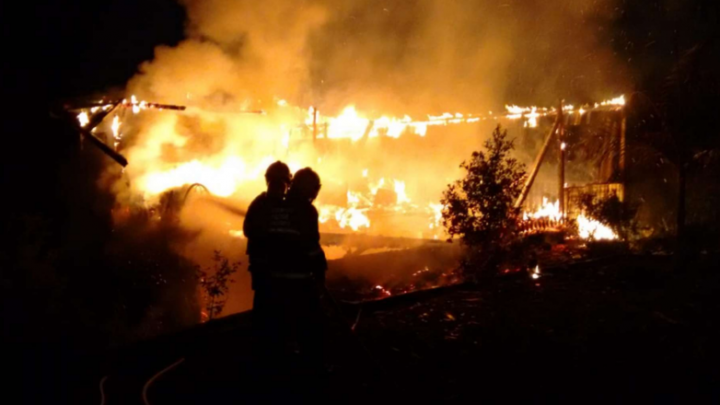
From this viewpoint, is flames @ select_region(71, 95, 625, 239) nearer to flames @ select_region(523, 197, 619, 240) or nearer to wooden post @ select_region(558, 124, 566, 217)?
flames @ select_region(523, 197, 619, 240)

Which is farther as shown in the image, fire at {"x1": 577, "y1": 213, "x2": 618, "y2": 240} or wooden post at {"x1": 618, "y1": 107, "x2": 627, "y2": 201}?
wooden post at {"x1": 618, "y1": 107, "x2": 627, "y2": 201}

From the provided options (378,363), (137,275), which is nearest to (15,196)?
(137,275)

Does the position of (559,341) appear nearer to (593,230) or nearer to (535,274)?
(535,274)

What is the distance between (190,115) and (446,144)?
35.0ft

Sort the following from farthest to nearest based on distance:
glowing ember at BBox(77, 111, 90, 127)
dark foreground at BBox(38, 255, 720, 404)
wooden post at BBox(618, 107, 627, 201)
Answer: wooden post at BBox(618, 107, 627, 201) < glowing ember at BBox(77, 111, 90, 127) < dark foreground at BBox(38, 255, 720, 404)

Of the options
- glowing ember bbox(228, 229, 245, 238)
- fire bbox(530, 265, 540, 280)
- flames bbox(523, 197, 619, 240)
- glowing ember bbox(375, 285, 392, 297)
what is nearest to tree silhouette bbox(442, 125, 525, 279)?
fire bbox(530, 265, 540, 280)

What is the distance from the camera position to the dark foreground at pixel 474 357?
4.29 metres

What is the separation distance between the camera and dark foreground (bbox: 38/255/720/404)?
4.29 m

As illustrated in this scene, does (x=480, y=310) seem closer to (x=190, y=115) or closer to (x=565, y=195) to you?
(x=565, y=195)

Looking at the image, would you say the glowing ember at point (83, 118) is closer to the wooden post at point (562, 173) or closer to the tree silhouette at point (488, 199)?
the tree silhouette at point (488, 199)

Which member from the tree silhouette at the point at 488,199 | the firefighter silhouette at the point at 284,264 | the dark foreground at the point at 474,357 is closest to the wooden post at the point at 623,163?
the dark foreground at the point at 474,357

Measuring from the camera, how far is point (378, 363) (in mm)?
4816

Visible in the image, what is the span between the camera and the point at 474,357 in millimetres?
5160

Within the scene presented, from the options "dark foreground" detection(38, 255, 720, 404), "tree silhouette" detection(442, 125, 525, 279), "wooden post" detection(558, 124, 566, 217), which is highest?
"wooden post" detection(558, 124, 566, 217)
